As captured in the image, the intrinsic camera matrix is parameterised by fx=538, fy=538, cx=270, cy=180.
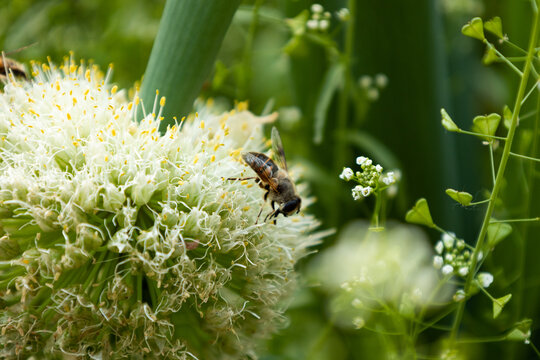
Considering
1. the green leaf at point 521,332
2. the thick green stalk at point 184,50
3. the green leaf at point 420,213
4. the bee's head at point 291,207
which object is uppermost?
the thick green stalk at point 184,50

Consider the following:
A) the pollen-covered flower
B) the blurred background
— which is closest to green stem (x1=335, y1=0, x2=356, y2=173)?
the blurred background

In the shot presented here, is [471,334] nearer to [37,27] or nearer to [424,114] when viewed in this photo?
[424,114]

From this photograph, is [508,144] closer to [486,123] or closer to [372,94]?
[486,123]

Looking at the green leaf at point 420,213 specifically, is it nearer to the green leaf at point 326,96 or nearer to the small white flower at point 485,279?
the small white flower at point 485,279

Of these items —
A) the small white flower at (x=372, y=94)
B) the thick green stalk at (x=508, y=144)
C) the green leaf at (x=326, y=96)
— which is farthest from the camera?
the small white flower at (x=372, y=94)

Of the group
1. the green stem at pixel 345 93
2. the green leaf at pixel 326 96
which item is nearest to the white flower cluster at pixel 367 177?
the green leaf at pixel 326 96

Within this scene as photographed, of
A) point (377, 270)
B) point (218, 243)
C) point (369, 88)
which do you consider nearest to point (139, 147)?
point (218, 243)

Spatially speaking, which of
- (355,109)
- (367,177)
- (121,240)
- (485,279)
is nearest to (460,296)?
(485,279)
